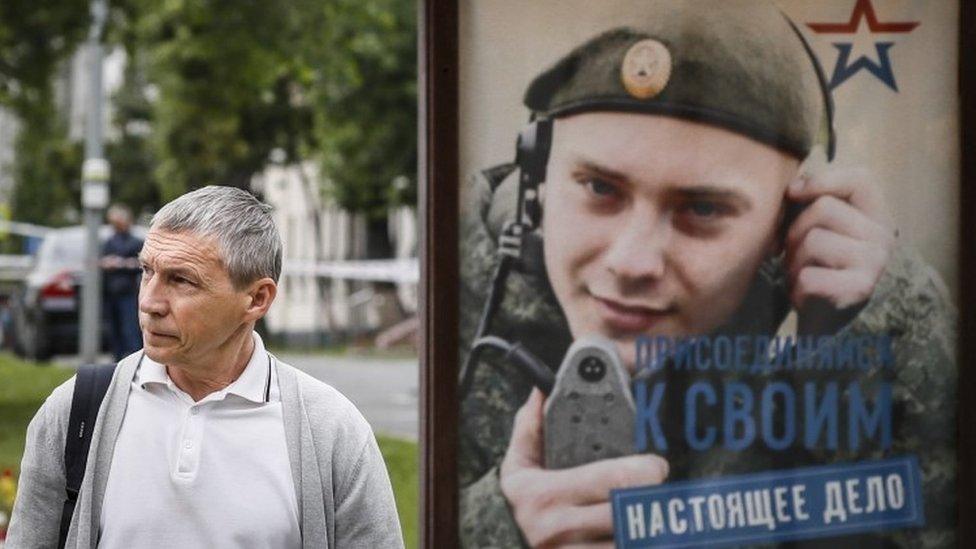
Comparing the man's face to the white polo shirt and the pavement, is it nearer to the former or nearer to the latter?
the white polo shirt

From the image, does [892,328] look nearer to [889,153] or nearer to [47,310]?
[889,153]

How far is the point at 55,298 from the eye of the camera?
1101 inches

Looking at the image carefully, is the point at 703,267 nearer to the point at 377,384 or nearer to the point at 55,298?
the point at 377,384

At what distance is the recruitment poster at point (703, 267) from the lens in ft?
17.3

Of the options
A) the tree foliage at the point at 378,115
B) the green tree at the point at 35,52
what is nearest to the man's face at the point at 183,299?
the green tree at the point at 35,52

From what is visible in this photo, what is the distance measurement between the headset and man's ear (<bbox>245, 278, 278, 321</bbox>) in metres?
1.73

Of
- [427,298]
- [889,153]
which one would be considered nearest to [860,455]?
[889,153]

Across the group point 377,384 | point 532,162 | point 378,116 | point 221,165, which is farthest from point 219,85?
point 221,165

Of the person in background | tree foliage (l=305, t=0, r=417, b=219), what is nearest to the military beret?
the person in background

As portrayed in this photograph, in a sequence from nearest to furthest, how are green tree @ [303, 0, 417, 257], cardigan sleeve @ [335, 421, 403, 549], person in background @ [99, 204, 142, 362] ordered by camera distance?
cardigan sleeve @ [335, 421, 403, 549]
person in background @ [99, 204, 142, 362]
green tree @ [303, 0, 417, 257]

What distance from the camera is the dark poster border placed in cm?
525

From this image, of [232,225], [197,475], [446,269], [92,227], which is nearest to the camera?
[197,475]

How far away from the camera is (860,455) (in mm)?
5352

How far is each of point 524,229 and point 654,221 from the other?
0.34 metres
